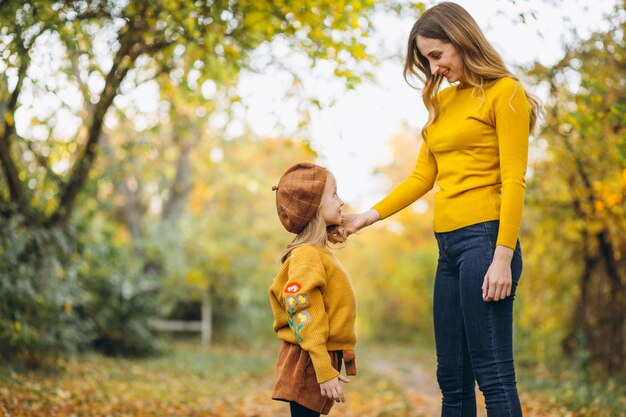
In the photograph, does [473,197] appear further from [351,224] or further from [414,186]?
[351,224]

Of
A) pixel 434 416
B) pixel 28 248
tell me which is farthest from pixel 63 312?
pixel 434 416

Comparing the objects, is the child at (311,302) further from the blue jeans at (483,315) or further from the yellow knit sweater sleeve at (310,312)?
the blue jeans at (483,315)

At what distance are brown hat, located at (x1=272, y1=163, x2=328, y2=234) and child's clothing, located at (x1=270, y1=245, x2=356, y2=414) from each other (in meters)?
0.14

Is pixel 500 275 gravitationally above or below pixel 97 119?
below

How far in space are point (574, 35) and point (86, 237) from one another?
5887mm

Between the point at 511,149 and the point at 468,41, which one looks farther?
the point at 468,41

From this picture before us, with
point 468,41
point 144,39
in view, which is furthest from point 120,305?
point 468,41

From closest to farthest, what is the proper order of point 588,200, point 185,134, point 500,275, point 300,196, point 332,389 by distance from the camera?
1. point 500,275
2. point 332,389
3. point 300,196
4. point 588,200
5. point 185,134

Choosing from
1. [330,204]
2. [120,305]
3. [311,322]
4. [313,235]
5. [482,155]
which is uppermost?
[482,155]

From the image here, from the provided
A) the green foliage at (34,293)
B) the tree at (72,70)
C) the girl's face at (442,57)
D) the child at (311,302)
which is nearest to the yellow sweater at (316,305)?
the child at (311,302)

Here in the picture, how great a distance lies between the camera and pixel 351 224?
2.77m

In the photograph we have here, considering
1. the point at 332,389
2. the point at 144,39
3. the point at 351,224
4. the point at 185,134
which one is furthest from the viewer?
the point at 185,134

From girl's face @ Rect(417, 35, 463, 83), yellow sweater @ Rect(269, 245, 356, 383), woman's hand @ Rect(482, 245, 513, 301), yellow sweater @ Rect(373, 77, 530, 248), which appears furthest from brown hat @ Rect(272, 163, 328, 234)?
woman's hand @ Rect(482, 245, 513, 301)

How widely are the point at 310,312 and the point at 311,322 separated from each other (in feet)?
0.12
